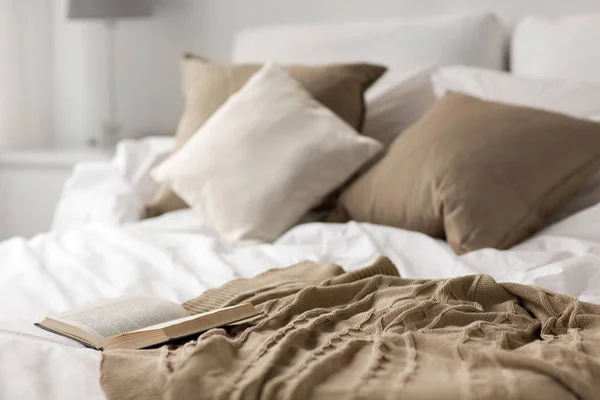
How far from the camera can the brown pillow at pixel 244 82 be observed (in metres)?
2.44

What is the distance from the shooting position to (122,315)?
135 centimetres

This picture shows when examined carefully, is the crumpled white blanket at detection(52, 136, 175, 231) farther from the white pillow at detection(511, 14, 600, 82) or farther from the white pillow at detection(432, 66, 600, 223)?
the white pillow at detection(511, 14, 600, 82)

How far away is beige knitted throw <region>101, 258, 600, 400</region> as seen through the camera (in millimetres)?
959

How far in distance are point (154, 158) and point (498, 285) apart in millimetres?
1471

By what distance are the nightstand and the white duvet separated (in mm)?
957

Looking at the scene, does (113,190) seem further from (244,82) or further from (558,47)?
(558,47)

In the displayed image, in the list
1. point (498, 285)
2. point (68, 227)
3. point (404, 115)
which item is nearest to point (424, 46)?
point (404, 115)

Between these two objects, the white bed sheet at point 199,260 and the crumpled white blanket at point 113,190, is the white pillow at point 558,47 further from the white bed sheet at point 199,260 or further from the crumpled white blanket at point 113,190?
the crumpled white blanket at point 113,190

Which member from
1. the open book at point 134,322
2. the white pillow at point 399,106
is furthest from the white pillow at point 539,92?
the open book at point 134,322

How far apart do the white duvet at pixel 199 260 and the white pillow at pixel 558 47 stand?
2.14ft

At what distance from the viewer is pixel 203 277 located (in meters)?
1.75

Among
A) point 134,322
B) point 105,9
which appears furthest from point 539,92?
point 105,9

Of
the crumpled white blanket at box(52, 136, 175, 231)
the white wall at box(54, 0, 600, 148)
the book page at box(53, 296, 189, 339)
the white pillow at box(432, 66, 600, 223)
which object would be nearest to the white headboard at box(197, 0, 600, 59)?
the white wall at box(54, 0, 600, 148)

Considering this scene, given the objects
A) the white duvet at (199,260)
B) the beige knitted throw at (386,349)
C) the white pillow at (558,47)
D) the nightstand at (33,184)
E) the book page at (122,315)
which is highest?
the white pillow at (558,47)
